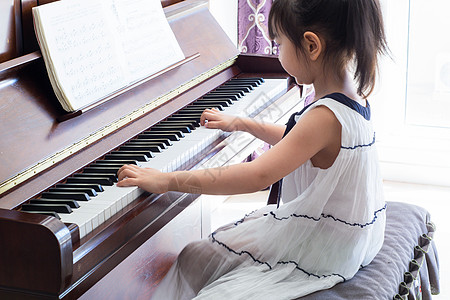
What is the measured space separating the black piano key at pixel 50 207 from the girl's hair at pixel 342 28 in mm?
696

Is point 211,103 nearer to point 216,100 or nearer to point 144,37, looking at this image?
point 216,100

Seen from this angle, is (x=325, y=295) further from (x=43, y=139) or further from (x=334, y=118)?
(x=43, y=139)

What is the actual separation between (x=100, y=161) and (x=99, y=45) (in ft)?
1.20

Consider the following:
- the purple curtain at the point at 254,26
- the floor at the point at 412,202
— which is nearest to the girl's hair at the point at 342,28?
the floor at the point at 412,202

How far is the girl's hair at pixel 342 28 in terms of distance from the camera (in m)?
1.47

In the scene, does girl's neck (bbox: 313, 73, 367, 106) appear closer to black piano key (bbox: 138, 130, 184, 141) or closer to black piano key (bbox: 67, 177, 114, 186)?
black piano key (bbox: 138, 130, 184, 141)

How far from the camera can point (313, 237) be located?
1.49 metres

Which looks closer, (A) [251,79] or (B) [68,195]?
(B) [68,195]

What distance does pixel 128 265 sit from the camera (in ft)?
5.21

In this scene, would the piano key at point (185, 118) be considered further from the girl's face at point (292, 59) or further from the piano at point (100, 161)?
the girl's face at point (292, 59)

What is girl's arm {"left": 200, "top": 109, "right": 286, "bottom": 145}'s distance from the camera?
1.81 metres

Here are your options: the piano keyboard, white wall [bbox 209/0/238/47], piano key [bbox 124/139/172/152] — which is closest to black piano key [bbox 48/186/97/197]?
the piano keyboard

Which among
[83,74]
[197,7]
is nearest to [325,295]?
[83,74]

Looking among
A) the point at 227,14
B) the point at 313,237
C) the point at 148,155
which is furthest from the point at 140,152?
the point at 227,14
